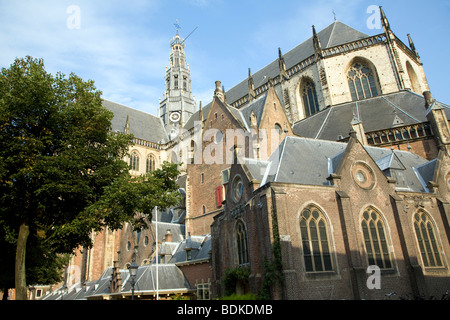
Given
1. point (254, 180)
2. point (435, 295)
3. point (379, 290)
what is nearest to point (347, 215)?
point (379, 290)

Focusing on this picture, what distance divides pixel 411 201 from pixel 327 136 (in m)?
13.5

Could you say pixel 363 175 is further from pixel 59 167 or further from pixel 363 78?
pixel 363 78

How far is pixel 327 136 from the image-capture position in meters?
32.7

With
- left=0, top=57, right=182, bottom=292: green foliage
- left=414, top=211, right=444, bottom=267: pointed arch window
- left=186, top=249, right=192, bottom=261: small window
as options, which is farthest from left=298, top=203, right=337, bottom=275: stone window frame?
left=186, top=249, right=192, bottom=261: small window

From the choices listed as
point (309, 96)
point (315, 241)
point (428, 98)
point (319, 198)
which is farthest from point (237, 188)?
point (309, 96)

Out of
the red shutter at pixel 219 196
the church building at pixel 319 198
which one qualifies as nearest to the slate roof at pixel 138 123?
the church building at pixel 319 198

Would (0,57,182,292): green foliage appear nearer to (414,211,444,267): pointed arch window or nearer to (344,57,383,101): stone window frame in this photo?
(414,211,444,267): pointed arch window

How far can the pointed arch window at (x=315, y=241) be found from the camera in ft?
54.1

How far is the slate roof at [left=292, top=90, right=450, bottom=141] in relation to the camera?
99.8 ft

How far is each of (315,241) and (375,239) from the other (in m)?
3.69

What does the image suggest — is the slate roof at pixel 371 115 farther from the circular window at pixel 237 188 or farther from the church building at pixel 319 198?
the circular window at pixel 237 188

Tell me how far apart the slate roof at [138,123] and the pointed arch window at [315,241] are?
46.1 metres

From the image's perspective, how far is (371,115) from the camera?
3303 centimetres

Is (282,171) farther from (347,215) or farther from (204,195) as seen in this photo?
(204,195)
